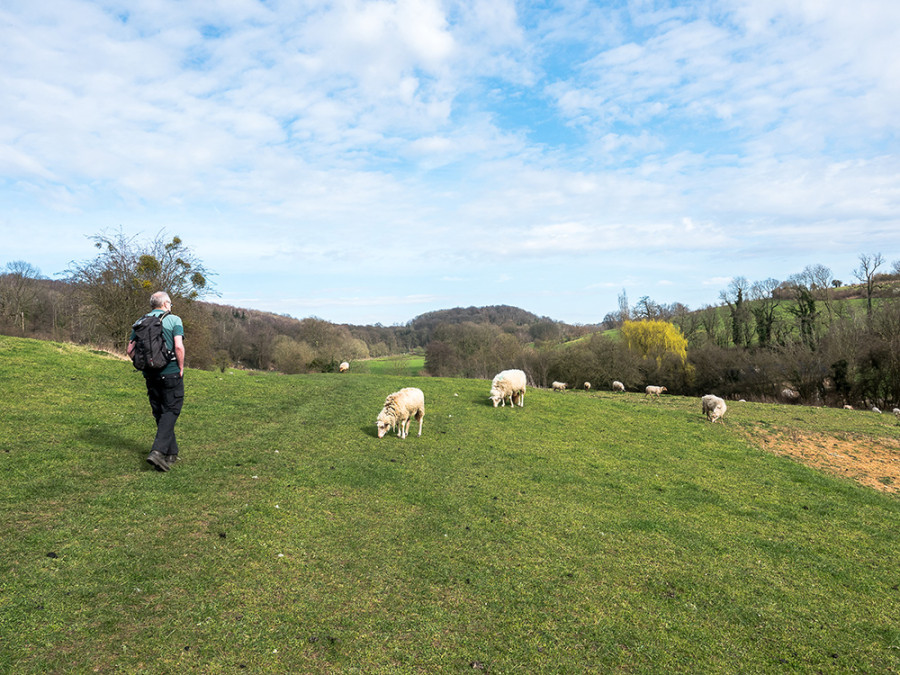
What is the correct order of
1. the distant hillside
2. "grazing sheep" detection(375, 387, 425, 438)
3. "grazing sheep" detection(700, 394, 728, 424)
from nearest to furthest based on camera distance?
"grazing sheep" detection(375, 387, 425, 438) < "grazing sheep" detection(700, 394, 728, 424) < the distant hillside

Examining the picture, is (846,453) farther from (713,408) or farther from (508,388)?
(508,388)

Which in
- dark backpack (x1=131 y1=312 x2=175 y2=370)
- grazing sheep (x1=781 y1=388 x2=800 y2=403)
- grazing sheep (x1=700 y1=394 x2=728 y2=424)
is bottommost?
grazing sheep (x1=781 y1=388 x2=800 y2=403)

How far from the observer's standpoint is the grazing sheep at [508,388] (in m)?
18.4

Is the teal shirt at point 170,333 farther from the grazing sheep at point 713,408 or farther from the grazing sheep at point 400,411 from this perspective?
A: the grazing sheep at point 713,408

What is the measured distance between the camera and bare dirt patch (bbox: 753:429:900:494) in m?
13.1

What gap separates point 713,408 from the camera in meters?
20.2

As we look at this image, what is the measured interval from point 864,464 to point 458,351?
193 feet

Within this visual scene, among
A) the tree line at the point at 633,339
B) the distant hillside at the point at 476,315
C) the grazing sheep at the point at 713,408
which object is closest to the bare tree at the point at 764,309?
the tree line at the point at 633,339

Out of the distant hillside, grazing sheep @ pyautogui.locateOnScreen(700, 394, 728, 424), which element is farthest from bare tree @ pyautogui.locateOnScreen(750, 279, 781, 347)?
the distant hillside

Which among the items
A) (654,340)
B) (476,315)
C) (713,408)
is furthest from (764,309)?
(476,315)

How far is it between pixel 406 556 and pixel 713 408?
19.0 metres

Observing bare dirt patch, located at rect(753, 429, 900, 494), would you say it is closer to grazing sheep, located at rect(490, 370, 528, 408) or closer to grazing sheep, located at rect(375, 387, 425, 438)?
grazing sheep, located at rect(490, 370, 528, 408)

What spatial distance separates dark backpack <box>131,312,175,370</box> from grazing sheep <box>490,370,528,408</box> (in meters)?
13.0

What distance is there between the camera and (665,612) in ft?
17.6
